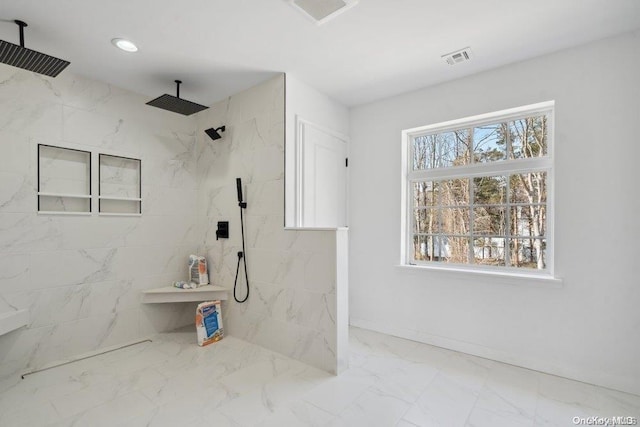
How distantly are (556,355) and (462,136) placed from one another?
1.96 meters

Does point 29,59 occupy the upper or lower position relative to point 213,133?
upper

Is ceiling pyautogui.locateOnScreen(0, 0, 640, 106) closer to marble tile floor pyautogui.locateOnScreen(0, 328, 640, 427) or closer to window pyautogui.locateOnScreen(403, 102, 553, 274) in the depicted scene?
window pyautogui.locateOnScreen(403, 102, 553, 274)

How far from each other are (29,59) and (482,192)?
11.6ft

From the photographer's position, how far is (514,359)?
8.22 feet

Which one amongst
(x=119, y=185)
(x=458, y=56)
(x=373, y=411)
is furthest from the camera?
(x=119, y=185)

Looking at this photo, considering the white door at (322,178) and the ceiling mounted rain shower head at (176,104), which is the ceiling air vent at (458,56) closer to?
the white door at (322,178)

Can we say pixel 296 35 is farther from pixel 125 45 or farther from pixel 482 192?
pixel 482 192

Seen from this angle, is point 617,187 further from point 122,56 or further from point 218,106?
point 122,56

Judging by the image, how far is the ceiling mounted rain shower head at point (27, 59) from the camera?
1.84 meters

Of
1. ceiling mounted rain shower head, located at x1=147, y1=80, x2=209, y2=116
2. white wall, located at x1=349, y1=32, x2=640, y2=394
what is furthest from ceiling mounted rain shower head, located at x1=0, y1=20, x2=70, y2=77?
white wall, located at x1=349, y1=32, x2=640, y2=394

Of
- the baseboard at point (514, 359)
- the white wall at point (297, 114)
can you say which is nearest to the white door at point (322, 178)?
the white wall at point (297, 114)

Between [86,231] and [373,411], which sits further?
[86,231]

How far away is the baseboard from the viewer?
6.98 feet

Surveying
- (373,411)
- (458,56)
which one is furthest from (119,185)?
(458,56)
